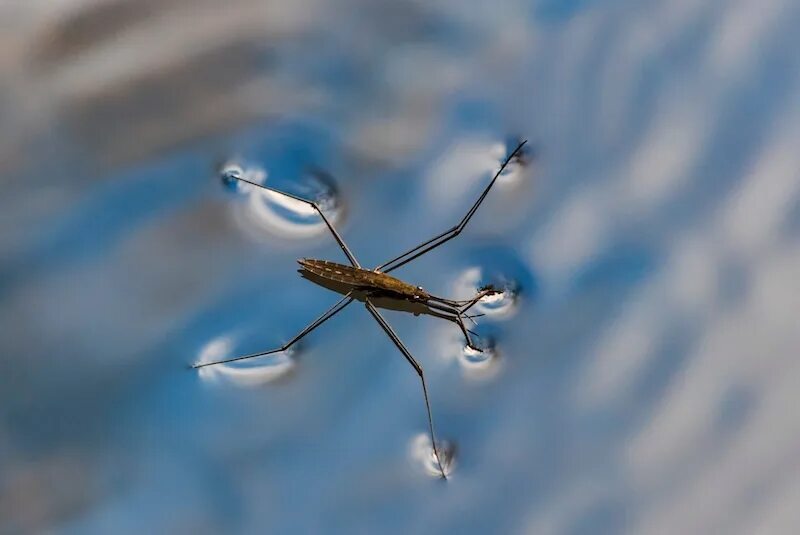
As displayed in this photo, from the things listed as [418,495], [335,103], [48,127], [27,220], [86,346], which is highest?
[48,127]

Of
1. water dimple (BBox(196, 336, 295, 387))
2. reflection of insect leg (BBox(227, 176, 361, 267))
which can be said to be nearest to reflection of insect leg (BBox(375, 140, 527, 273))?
reflection of insect leg (BBox(227, 176, 361, 267))

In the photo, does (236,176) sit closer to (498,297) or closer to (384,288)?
(384,288)

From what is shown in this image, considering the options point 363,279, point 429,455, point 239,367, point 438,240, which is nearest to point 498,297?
point 438,240

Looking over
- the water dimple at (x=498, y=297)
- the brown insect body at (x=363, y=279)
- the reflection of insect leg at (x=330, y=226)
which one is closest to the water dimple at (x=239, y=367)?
the brown insect body at (x=363, y=279)

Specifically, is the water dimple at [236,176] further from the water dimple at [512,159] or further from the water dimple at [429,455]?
the water dimple at [429,455]

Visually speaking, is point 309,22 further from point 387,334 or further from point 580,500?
point 580,500

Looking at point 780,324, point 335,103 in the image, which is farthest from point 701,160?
point 335,103
